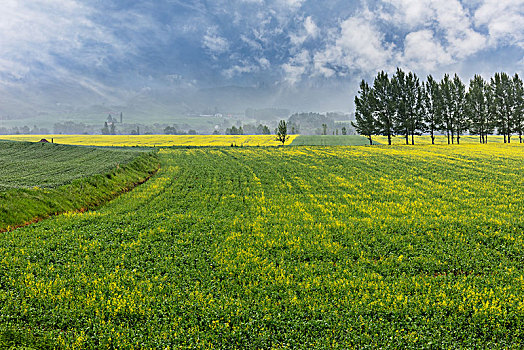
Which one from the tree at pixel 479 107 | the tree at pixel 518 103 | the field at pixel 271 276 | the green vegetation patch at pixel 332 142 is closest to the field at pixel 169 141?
the green vegetation patch at pixel 332 142

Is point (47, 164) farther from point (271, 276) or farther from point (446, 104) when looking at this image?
point (446, 104)

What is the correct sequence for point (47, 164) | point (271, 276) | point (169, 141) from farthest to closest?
point (169, 141)
point (47, 164)
point (271, 276)

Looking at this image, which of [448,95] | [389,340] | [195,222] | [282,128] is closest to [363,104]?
[448,95]

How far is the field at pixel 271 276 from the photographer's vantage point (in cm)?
763

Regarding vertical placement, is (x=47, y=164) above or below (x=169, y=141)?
below

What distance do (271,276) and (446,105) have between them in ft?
295

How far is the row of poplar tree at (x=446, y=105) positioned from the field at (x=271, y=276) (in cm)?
6643

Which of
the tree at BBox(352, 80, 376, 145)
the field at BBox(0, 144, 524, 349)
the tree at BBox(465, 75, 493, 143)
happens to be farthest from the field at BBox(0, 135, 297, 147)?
the field at BBox(0, 144, 524, 349)

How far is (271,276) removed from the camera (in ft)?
33.9

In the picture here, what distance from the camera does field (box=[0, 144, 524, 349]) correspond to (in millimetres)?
7633

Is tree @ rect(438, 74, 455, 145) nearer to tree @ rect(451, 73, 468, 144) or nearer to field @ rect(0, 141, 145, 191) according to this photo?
tree @ rect(451, 73, 468, 144)

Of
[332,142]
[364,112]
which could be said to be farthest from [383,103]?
[332,142]

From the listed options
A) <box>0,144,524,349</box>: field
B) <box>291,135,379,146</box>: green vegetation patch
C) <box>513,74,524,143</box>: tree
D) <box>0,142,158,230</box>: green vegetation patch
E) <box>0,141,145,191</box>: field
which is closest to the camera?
<box>0,144,524,349</box>: field

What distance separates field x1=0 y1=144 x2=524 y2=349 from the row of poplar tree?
218 ft
